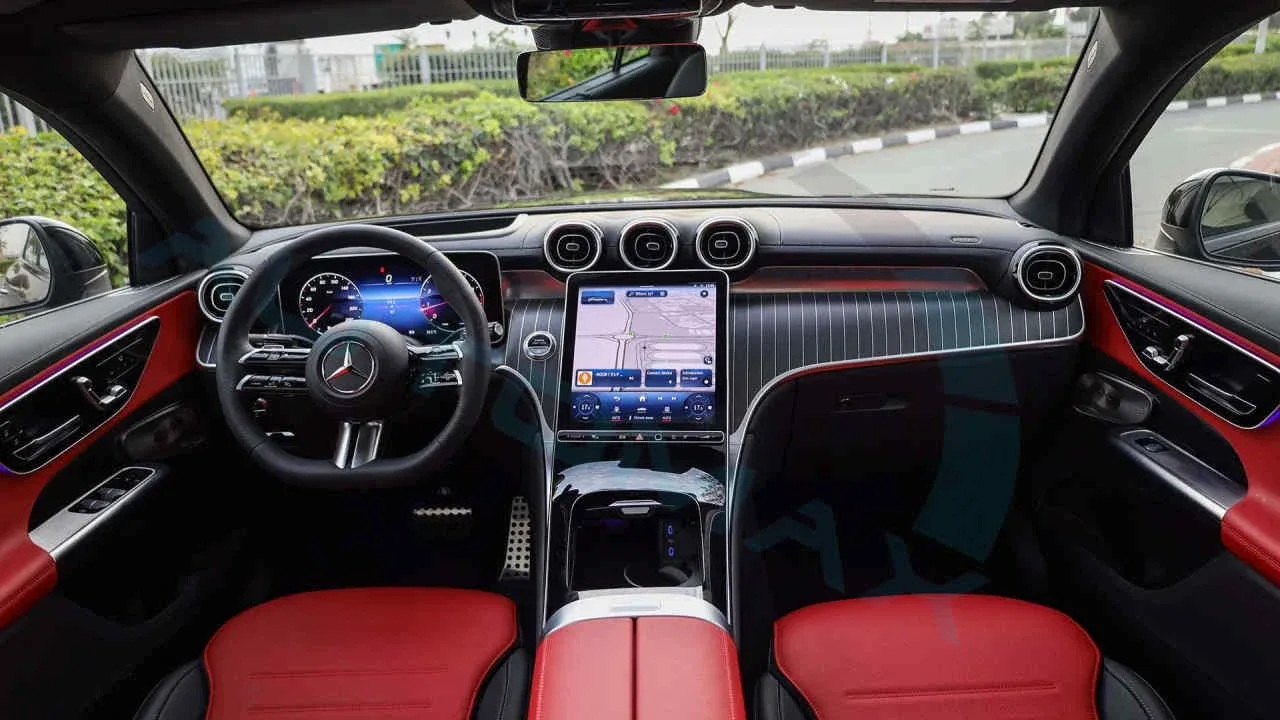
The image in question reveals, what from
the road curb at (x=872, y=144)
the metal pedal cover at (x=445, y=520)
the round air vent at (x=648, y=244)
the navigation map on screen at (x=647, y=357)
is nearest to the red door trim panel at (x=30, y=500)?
the metal pedal cover at (x=445, y=520)

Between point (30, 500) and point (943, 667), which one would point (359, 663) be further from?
point (943, 667)

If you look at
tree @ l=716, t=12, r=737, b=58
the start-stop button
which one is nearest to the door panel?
tree @ l=716, t=12, r=737, b=58

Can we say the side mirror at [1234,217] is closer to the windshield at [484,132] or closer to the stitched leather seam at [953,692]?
the windshield at [484,132]

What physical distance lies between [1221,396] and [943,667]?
0.90 metres

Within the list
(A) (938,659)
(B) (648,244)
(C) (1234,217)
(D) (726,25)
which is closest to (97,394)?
(B) (648,244)

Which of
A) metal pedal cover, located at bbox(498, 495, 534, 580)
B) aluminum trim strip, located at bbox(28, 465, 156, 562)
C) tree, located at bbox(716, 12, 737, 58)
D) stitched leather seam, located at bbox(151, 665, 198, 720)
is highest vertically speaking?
tree, located at bbox(716, 12, 737, 58)

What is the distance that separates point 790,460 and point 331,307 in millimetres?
1419

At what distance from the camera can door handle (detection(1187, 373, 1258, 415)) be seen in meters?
1.95

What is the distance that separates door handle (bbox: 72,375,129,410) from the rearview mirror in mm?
1283

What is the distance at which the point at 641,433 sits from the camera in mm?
2357

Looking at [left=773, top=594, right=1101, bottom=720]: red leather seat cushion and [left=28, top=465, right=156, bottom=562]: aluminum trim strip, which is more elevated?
[left=28, top=465, right=156, bottom=562]: aluminum trim strip

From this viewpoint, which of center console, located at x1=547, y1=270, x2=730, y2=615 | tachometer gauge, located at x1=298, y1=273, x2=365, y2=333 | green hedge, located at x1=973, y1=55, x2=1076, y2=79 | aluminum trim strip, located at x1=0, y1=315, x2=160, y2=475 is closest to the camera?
aluminum trim strip, located at x1=0, y1=315, x2=160, y2=475

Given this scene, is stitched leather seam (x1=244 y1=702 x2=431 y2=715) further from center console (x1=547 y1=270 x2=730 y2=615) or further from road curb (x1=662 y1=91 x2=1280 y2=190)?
road curb (x1=662 y1=91 x2=1280 y2=190)

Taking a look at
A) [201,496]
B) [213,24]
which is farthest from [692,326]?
[201,496]
